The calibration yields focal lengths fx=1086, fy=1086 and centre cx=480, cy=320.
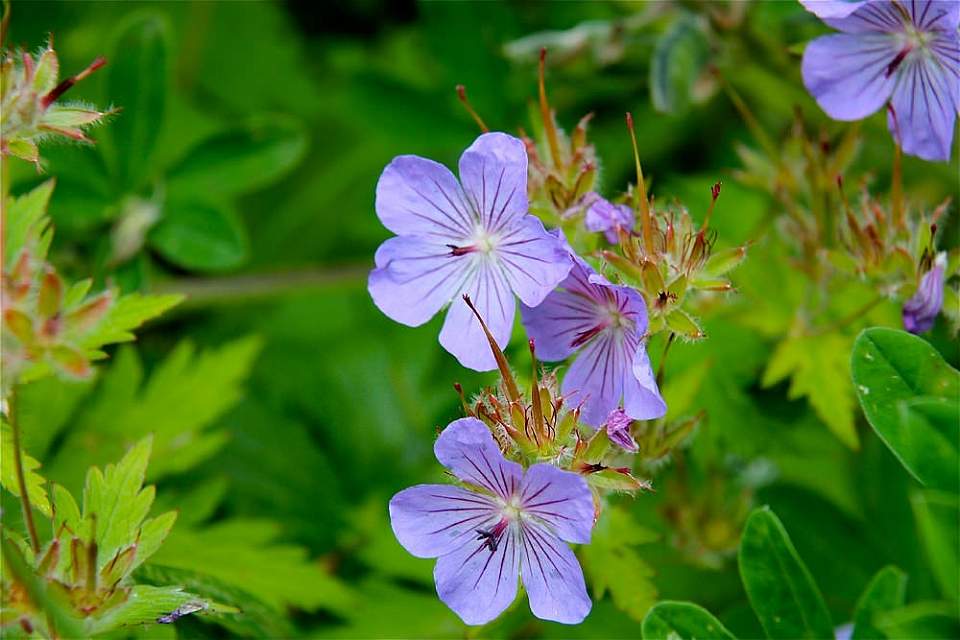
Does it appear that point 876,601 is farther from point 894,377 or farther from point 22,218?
point 22,218

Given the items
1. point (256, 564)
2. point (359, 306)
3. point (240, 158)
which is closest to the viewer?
point (256, 564)

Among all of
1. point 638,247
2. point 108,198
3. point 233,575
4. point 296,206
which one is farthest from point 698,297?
point 296,206

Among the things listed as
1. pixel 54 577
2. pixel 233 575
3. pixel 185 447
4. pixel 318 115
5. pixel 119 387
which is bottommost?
pixel 54 577

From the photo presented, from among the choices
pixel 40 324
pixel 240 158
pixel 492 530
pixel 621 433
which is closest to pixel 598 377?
pixel 621 433

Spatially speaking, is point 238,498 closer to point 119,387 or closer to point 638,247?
→ point 119,387

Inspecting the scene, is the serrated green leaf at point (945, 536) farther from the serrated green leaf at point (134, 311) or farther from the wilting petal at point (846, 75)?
the serrated green leaf at point (134, 311)
